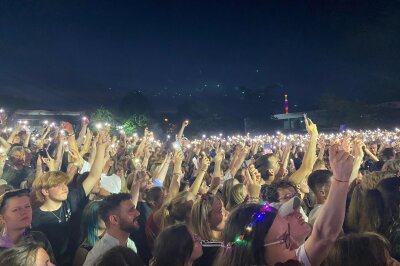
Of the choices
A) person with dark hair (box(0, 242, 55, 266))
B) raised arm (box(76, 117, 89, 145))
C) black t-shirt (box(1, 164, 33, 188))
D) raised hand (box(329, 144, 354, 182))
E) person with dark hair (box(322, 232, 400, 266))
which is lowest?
person with dark hair (box(322, 232, 400, 266))

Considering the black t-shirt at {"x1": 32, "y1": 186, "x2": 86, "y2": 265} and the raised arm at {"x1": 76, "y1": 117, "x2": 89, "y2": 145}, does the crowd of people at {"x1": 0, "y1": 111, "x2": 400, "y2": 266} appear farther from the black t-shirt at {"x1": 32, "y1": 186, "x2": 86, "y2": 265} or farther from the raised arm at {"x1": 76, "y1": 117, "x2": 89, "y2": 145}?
the raised arm at {"x1": 76, "y1": 117, "x2": 89, "y2": 145}

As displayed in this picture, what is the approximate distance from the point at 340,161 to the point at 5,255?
2.56 metres

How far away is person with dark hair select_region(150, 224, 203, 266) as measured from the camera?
2.94 m

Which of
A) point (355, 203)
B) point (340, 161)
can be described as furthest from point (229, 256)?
point (355, 203)

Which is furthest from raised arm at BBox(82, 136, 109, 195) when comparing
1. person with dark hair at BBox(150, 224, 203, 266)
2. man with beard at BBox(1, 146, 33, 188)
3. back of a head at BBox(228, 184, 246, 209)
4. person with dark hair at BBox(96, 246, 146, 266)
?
person with dark hair at BBox(96, 246, 146, 266)

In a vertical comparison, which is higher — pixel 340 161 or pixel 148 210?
pixel 340 161

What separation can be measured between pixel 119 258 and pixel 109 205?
4.86ft

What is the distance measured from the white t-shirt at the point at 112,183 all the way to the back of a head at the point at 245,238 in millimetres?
4194

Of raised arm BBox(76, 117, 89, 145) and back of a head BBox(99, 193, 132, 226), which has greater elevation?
raised arm BBox(76, 117, 89, 145)

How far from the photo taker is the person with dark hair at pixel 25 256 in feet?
9.00

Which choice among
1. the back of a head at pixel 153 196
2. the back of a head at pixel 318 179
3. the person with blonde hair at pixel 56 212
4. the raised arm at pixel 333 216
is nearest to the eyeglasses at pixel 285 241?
the raised arm at pixel 333 216

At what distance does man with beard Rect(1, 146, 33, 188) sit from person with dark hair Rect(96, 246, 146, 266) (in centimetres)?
528

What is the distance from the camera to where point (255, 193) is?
16.5 ft

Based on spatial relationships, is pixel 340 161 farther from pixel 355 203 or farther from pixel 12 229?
pixel 12 229
